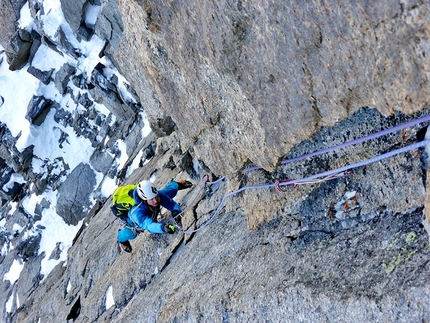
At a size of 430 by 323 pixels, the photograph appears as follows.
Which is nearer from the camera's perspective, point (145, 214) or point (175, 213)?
point (145, 214)

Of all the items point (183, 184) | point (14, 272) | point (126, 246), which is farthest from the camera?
point (14, 272)

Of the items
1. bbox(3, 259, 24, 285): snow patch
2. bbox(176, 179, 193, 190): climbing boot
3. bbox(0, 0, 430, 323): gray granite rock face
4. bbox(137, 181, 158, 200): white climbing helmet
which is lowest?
bbox(3, 259, 24, 285): snow patch

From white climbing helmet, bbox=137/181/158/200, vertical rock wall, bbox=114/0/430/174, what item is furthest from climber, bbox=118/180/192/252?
vertical rock wall, bbox=114/0/430/174

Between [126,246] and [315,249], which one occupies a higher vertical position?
[315,249]

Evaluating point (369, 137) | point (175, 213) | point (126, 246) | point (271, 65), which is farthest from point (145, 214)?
point (369, 137)

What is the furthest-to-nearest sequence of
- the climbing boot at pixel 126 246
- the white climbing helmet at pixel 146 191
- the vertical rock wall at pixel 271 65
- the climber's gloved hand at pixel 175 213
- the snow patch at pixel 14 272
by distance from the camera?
the snow patch at pixel 14 272 → the climbing boot at pixel 126 246 → the climber's gloved hand at pixel 175 213 → the white climbing helmet at pixel 146 191 → the vertical rock wall at pixel 271 65

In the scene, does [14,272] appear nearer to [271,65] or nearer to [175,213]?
[175,213]

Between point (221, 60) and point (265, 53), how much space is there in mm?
633

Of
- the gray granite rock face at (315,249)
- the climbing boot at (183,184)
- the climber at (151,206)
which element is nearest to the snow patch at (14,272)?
the climber at (151,206)

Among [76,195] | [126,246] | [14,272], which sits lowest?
[14,272]

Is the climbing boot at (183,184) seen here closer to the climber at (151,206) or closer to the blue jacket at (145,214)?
the climber at (151,206)

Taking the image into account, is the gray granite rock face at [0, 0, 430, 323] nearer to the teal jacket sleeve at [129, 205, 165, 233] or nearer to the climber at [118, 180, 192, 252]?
the climber at [118, 180, 192, 252]

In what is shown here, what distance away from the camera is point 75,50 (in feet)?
63.7

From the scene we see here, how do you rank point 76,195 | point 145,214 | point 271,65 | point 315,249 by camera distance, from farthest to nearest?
point 76,195 < point 145,214 < point 315,249 < point 271,65
